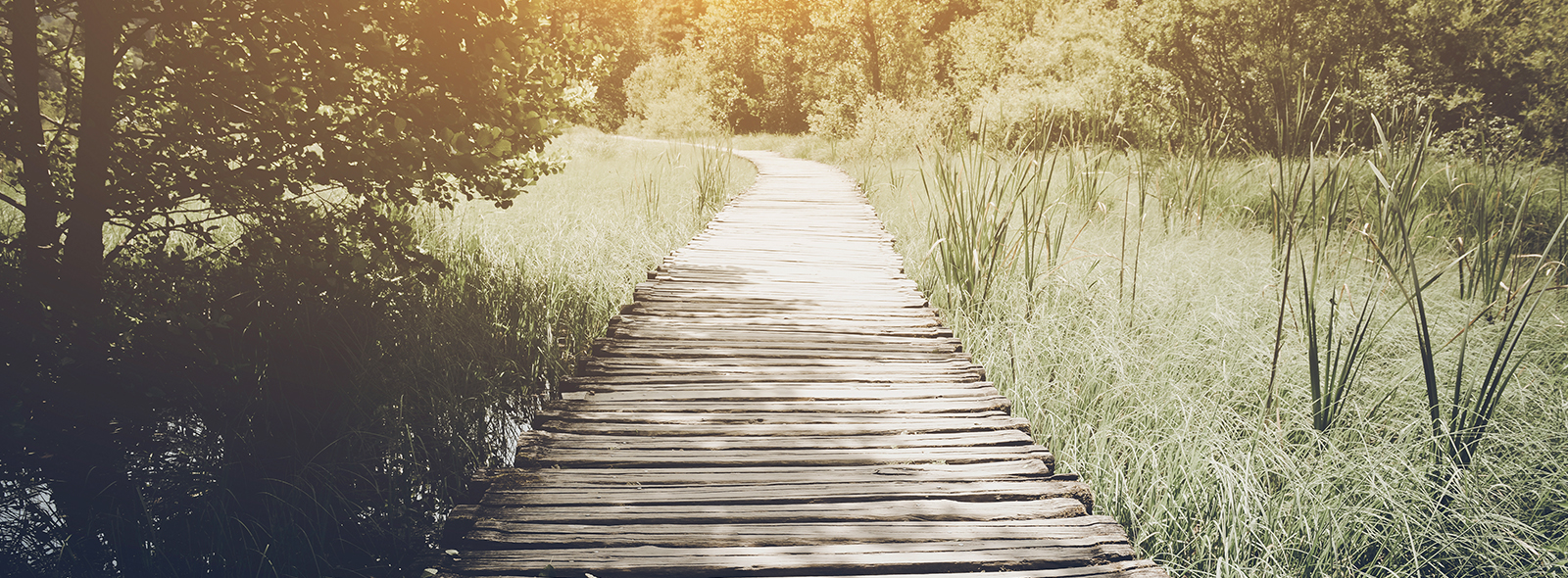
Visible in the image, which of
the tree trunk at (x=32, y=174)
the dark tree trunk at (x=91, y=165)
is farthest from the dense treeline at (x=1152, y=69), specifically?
the tree trunk at (x=32, y=174)

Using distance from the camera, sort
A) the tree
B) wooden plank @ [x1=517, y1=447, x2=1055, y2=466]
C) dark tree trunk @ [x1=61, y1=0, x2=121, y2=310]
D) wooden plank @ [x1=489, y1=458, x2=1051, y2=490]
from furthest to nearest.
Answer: dark tree trunk @ [x1=61, y1=0, x2=121, y2=310]
the tree
wooden plank @ [x1=517, y1=447, x2=1055, y2=466]
wooden plank @ [x1=489, y1=458, x2=1051, y2=490]

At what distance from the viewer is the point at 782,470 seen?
2.24 m

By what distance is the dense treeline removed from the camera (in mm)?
4770

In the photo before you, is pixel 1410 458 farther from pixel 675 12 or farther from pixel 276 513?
pixel 675 12

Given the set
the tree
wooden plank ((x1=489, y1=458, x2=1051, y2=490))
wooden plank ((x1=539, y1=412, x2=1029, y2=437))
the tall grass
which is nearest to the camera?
the tall grass

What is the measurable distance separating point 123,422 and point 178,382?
0.22 metres

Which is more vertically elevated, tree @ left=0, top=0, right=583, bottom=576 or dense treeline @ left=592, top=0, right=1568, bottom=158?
dense treeline @ left=592, top=0, right=1568, bottom=158

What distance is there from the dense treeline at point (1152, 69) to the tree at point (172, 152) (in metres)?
0.96

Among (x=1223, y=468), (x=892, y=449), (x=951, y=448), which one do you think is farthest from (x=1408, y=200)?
(x=892, y=449)

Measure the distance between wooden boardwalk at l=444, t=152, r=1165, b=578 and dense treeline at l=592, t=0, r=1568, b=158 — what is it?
50.5 inches

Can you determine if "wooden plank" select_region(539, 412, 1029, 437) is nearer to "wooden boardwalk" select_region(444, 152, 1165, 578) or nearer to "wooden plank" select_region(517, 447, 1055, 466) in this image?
"wooden boardwalk" select_region(444, 152, 1165, 578)

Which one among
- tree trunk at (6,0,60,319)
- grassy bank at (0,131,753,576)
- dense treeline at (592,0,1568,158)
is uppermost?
dense treeline at (592,0,1568,158)

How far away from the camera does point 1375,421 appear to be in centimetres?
245

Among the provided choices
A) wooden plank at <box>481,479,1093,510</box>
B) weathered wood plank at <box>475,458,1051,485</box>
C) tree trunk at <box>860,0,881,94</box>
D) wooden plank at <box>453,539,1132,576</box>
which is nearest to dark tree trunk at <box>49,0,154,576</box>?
weathered wood plank at <box>475,458,1051,485</box>
